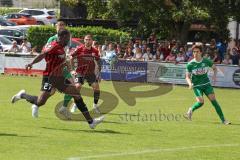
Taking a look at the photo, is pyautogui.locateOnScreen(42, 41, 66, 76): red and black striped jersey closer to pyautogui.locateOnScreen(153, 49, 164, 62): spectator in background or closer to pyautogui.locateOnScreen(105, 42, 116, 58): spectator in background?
pyautogui.locateOnScreen(105, 42, 116, 58): spectator in background

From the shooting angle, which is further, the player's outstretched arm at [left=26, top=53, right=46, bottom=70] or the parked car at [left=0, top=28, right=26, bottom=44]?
the parked car at [left=0, top=28, right=26, bottom=44]

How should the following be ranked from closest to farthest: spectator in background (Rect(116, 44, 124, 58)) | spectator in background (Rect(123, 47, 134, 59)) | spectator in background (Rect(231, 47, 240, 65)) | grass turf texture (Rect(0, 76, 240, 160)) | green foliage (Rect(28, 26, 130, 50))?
1. grass turf texture (Rect(0, 76, 240, 160))
2. spectator in background (Rect(231, 47, 240, 65))
3. spectator in background (Rect(123, 47, 134, 59))
4. spectator in background (Rect(116, 44, 124, 58))
5. green foliage (Rect(28, 26, 130, 50))

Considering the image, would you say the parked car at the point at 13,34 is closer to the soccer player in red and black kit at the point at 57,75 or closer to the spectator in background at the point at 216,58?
the spectator in background at the point at 216,58

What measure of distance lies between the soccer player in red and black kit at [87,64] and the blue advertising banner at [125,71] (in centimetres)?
1372

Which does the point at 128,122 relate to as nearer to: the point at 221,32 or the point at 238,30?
the point at 221,32

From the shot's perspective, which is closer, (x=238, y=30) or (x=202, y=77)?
(x=202, y=77)

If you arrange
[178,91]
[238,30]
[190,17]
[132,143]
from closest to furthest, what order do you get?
[132,143]
[178,91]
[190,17]
[238,30]

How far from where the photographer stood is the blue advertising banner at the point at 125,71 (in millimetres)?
32312

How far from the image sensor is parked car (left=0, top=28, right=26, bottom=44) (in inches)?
1886

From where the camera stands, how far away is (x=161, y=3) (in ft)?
121

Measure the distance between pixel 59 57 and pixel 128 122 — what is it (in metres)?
2.73

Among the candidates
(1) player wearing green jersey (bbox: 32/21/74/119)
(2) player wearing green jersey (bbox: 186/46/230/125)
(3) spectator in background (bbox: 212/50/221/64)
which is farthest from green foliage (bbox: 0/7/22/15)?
(2) player wearing green jersey (bbox: 186/46/230/125)

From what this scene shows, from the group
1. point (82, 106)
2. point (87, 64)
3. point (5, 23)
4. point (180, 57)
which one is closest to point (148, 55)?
point (180, 57)

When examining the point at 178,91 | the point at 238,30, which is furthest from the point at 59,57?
the point at 238,30
